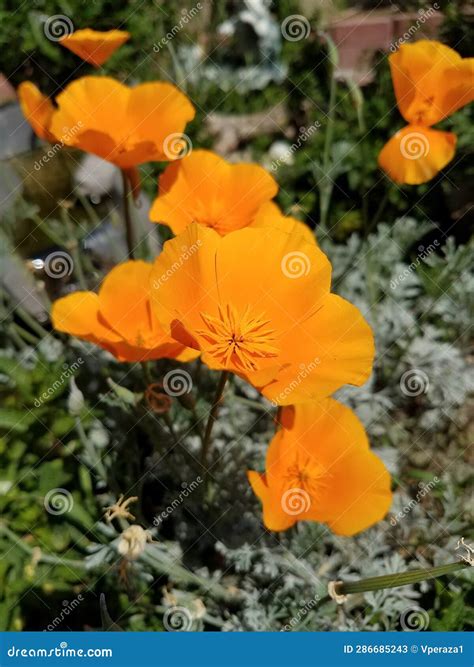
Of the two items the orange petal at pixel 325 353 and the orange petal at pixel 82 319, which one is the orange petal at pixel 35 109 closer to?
the orange petal at pixel 82 319

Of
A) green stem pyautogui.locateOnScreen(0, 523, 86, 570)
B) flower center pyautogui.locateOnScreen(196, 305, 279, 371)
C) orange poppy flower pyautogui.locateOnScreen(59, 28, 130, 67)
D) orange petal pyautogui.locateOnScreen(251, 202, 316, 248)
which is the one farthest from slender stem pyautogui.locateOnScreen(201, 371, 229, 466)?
orange poppy flower pyautogui.locateOnScreen(59, 28, 130, 67)

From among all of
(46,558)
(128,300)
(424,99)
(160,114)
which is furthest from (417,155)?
(46,558)

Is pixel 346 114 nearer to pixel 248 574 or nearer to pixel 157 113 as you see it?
pixel 157 113

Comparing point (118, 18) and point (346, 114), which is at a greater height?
point (346, 114)

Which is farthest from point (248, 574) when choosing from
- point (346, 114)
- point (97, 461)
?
point (346, 114)

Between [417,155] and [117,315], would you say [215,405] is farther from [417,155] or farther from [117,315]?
[417,155]

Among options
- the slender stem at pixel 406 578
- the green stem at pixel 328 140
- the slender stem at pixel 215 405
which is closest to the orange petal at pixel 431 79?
the green stem at pixel 328 140

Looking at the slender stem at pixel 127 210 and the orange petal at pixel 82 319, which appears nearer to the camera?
the orange petal at pixel 82 319
